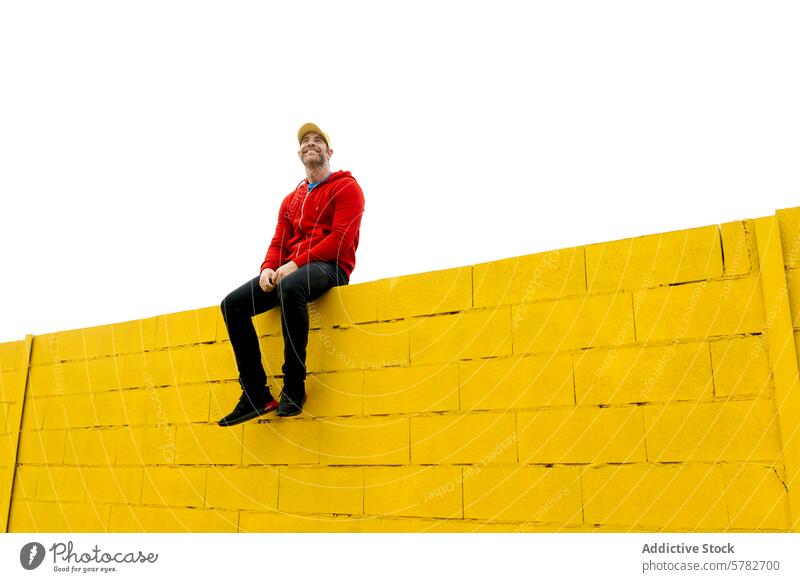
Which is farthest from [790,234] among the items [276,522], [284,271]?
[276,522]

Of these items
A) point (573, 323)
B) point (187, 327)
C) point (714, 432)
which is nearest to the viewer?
point (714, 432)

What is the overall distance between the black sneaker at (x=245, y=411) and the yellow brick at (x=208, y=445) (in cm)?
22

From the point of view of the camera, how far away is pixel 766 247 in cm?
248

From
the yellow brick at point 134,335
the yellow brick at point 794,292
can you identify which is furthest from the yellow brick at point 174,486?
the yellow brick at point 794,292

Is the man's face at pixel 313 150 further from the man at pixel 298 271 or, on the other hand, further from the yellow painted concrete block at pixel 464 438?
the yellow painted concrete block at pixel 464 438

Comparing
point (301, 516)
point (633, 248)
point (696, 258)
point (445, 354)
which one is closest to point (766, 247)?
point (696, 258)

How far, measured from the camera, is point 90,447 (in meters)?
4.21

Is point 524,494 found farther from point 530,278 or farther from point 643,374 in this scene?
point 530,278

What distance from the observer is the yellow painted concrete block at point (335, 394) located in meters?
3.28

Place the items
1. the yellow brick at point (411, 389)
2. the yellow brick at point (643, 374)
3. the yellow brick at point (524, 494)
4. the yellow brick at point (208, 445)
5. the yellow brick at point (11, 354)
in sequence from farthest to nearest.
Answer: the yellow brick at point (11, 354)
the yellow brick at point (208, 445)
the yellow brick at point (411, 389)
the yellow brick at point (524, 494)
the yellow brick at point (643, 374)

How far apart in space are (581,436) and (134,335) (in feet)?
9.12

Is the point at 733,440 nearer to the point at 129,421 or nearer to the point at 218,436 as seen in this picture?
the point at 218,436

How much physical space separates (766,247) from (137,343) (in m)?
3.37

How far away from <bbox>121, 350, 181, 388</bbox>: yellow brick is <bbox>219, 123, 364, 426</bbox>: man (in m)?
0.70
